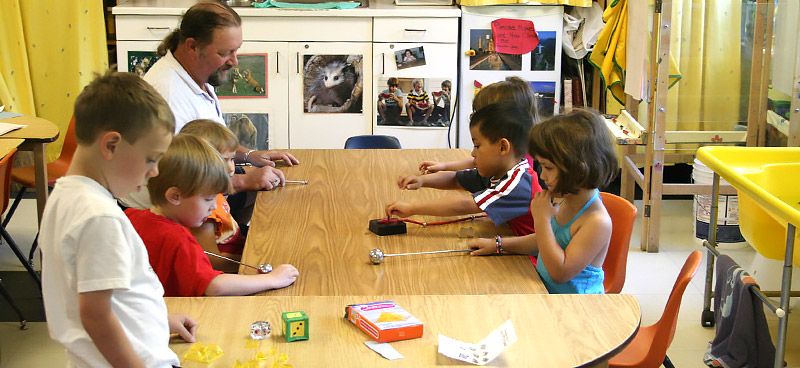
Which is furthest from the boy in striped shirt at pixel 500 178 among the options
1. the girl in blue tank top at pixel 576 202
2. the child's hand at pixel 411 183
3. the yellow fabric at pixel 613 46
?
the yellow fabric at pixel 613 46

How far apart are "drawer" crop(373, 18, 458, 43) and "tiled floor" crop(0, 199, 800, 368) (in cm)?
153

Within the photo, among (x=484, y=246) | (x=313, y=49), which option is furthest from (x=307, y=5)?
(x=484, y=246)

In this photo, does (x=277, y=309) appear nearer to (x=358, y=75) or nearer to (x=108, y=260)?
(x=108, y=260)

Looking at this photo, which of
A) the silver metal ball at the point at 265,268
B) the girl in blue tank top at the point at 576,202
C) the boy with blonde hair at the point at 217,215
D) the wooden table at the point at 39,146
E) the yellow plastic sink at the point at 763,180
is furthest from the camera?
the wooden table at the point at 39,146

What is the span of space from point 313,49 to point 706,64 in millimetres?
2139

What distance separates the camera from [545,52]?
15.7 feet

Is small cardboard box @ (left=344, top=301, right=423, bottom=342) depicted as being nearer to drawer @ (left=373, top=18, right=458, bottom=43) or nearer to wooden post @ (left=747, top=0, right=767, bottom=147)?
wooden post @ (left=747, top=0, right=767, bottom=147)

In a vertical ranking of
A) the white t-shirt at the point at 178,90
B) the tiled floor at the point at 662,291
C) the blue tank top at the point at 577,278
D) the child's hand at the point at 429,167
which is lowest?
the tiled floor at the point at 662,291

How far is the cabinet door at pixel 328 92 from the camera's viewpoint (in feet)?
15.5

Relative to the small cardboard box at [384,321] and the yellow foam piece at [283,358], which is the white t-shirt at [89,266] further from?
the small cardboard box at [384,321]

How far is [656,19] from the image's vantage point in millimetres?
3785

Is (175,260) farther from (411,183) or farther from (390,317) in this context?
(411,183)

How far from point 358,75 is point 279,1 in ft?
2.24

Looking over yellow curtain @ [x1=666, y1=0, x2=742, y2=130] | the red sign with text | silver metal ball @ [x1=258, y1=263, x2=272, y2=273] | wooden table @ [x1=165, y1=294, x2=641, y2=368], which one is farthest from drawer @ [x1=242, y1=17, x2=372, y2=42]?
wooden table @ [x1=165, y1=294, x2=641, y2=368]
